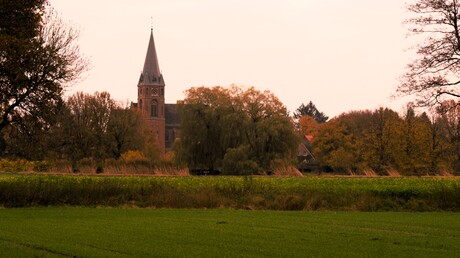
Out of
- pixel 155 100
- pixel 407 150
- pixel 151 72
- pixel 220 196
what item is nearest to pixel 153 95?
pixel 155 100

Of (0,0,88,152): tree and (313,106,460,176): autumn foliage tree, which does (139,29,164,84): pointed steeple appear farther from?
(0,0,88,152): tree

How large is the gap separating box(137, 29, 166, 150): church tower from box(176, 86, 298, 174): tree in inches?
3670

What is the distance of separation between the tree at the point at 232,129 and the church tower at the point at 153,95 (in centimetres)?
9321

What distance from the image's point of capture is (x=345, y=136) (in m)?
95.9

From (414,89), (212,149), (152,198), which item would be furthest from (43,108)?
(212,149)

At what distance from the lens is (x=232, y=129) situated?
2689 inches

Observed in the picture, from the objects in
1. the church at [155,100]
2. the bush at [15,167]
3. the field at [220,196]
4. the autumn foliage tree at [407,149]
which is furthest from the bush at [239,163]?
the church at [155,100]

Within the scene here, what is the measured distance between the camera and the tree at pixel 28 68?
3011cm

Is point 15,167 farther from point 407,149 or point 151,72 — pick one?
point 151,72

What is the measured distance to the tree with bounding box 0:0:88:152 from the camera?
30.1 m

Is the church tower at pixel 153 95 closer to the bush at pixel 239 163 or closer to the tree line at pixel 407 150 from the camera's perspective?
the tree line at pixel 407 150

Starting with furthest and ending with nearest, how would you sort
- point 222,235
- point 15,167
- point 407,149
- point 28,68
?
point 15,167
point 407,149
point 28,68
point 222,235

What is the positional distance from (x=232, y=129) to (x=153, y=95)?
101m

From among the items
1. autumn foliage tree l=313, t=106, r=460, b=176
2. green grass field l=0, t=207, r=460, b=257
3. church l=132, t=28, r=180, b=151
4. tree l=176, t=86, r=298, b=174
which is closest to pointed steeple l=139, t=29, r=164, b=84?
church l=132, t=28, r=180, b=151
